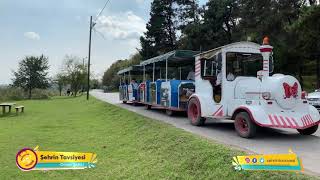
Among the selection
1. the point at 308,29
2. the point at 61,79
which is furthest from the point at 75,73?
the point at 308,29

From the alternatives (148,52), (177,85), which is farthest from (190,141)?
(148,52)

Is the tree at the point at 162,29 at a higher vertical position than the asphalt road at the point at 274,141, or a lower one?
higher

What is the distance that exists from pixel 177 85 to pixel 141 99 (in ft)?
20.7

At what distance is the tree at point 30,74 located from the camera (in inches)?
2501

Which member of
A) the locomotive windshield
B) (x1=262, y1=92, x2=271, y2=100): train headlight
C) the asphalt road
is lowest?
the asphalt road

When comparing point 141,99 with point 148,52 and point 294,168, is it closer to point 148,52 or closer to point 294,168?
point 294,168

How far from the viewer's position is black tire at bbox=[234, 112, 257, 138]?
9.89 m

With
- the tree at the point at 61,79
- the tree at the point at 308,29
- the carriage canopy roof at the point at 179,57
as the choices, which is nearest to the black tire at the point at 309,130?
the carriage canopy roof at the point at 179,57

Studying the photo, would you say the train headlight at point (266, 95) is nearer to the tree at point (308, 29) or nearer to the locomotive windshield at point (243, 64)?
the locomotive windshield at point (243, 64)

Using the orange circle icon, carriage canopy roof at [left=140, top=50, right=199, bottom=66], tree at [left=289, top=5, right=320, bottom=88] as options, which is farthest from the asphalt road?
tree at [left=289, top=5, right=320, bottom=88]

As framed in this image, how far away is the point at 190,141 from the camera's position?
9.08m

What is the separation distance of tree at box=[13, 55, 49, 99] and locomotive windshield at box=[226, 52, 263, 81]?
5560 centimetres

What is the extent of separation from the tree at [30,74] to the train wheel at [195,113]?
53542mm

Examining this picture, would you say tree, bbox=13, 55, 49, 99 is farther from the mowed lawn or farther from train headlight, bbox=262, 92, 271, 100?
train headlight, bbox=262, 92, 271, 100
